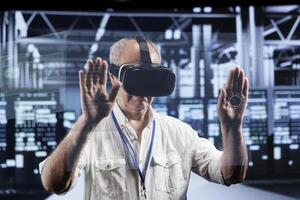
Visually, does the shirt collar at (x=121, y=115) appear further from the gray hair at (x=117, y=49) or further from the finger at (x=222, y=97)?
the finger at (x=222, y=97)

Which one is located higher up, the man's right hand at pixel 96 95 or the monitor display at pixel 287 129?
the man's right hand at pixel 96 95

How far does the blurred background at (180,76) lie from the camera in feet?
8.98

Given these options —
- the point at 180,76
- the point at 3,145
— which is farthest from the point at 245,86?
the point at 3,145

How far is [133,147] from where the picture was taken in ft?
8.83

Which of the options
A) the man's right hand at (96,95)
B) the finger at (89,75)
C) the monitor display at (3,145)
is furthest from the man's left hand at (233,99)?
the monitor display at (3,145)

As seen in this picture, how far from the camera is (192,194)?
2.75m

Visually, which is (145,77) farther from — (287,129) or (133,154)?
(287,129)

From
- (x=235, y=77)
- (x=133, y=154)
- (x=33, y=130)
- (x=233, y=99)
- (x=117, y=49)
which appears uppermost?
(x=117, y=49)

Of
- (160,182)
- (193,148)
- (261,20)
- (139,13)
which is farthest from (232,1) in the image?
(160,182)

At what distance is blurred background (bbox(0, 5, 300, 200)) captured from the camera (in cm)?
274

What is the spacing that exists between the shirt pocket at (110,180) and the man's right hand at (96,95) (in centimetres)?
22

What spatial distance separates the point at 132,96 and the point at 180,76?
26cm

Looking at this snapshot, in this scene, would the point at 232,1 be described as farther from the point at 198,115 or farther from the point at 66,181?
the point at 66,181

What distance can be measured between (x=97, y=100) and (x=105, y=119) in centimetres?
10
